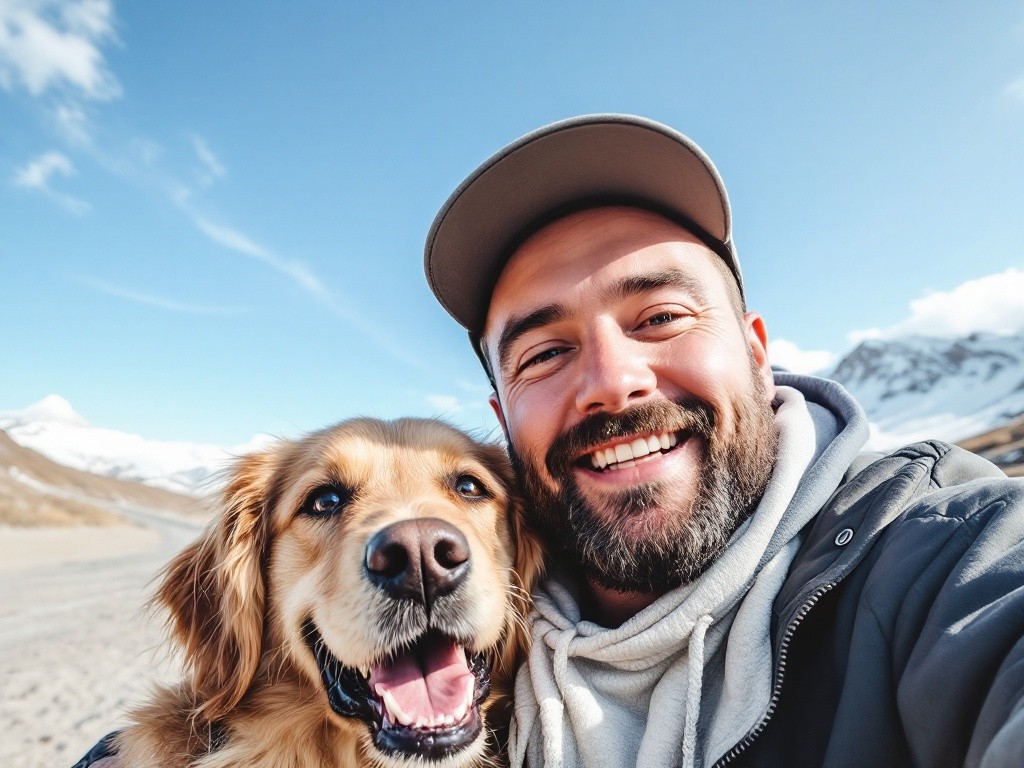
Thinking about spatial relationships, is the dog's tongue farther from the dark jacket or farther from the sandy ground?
the sandy ground

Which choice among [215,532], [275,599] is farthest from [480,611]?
[215,532]

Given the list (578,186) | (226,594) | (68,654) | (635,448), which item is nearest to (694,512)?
(635,448)

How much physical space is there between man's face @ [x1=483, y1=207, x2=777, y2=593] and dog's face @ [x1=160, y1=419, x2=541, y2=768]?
1.25ft

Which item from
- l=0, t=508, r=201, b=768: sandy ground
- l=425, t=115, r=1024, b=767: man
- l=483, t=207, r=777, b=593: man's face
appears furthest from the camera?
l=0, t=508, r=201, b=768: sandy ground

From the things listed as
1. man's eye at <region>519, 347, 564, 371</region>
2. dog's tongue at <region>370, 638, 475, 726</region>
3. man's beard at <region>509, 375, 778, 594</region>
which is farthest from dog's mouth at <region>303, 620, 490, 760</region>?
man's eye at <region>519, 347, 564, 371</region>

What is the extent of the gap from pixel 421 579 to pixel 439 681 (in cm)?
41

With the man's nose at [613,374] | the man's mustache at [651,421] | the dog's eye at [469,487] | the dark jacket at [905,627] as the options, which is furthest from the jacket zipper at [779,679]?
the dog's eye at [469,487]

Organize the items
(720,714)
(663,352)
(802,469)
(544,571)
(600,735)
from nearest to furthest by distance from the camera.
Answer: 1. (720,714)
2. (600,735)
3. (802,469)
4. (663,352)
5. (544,571)

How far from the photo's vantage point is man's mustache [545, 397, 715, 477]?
2.33m

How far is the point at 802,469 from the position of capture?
2170mm

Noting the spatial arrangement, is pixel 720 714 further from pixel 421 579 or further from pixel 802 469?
pixel 421 579

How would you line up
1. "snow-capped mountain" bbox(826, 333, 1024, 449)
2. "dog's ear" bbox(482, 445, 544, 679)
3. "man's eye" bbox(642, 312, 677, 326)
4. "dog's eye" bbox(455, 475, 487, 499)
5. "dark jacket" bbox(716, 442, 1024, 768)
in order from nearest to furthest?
"dark jacket" bbox(716, 442, 1024, 768) → "man's eye" bbox(642, 312, 677, 326) → "dog's ear" bbox(482, 445, 544, 679) → "dog's eye" bbox(455, 475, 487, 499) → "snow-capped mountain" bbox(826, 333, 1024, 449)

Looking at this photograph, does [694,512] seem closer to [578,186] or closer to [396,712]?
[396,712]

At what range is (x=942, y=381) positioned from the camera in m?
129
